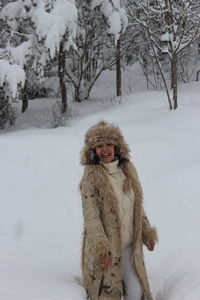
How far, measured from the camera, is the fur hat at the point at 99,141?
12.7 ft

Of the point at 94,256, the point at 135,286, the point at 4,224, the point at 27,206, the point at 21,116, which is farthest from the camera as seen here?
the point at 21,116

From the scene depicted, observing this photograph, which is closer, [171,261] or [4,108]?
[171,261]

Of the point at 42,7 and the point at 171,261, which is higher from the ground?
the point at 42,7

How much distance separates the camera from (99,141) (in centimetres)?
385

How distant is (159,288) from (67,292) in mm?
1224

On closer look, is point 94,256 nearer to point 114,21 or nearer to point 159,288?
point 159,288

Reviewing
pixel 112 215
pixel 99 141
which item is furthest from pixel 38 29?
pixel 112 215

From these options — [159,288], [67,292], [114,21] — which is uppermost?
[114,21]

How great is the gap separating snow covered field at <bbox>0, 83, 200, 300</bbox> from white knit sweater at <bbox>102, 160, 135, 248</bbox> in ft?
2.12

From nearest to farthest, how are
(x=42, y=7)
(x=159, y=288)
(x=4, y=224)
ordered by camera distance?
(x=159, y=288) → (x=4, y=224) → (x=42, y=7)

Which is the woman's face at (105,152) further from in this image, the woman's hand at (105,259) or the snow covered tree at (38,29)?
the snow covered tree at (38,29)

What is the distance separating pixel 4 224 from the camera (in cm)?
672

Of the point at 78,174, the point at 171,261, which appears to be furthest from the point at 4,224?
the point at 171,261

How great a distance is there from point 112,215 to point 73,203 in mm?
3667
